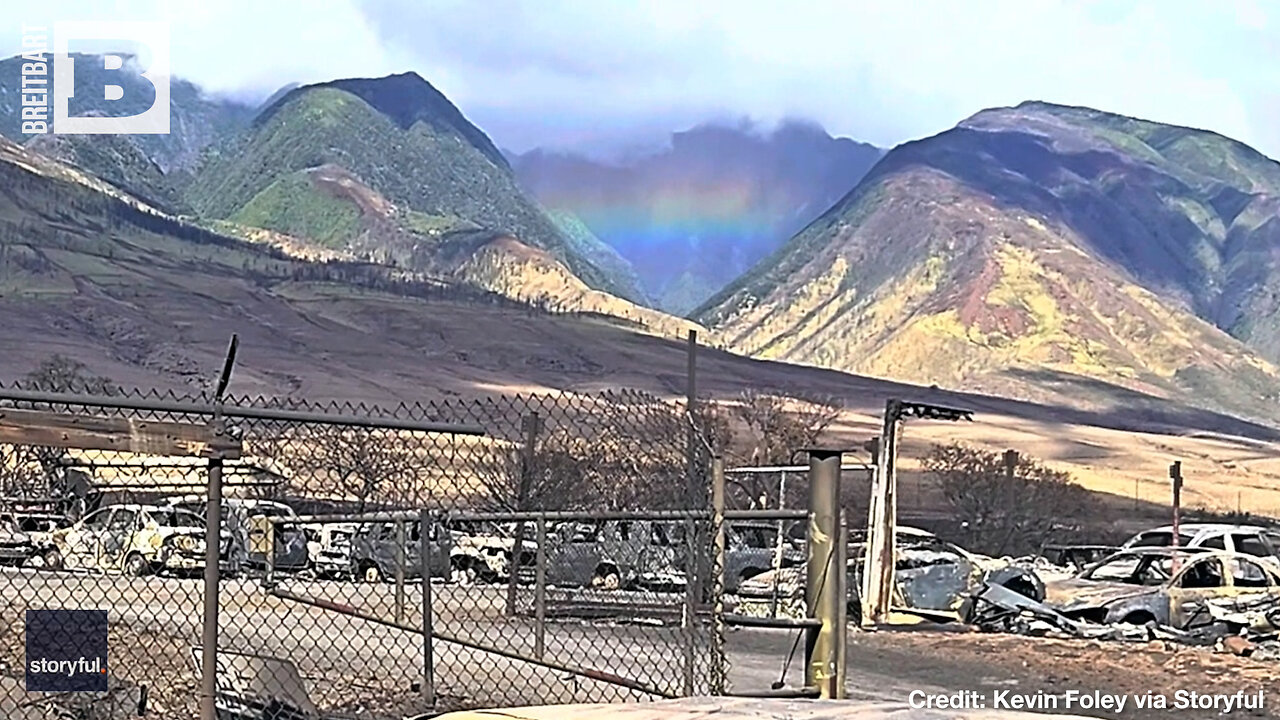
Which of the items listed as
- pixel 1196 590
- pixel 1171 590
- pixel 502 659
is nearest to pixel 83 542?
pixel 502 659

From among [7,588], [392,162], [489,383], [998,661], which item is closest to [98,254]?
[489,383]

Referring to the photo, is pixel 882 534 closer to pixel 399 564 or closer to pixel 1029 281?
pixel 399 564

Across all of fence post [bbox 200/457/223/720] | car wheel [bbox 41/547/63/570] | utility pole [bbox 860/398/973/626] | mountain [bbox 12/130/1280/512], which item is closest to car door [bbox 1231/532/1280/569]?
utility pole [bbox 860/398/973/626]

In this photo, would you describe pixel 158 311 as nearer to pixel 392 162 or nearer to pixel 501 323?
pixel 501 323

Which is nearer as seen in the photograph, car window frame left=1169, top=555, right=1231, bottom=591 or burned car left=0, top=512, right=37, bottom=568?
burned car left=0, top=512, right=37, bottom=568

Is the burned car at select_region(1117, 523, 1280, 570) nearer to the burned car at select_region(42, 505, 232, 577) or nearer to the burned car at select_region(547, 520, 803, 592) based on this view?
the burned car at select_region(547, 520, 803, 592)

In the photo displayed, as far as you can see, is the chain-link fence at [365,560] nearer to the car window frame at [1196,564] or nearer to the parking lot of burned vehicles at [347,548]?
the parking lot of burned vehicles at [347,548]
